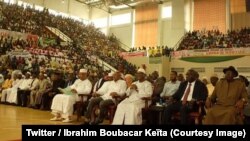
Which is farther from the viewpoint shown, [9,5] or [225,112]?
[9,5]

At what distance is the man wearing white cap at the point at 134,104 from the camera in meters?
5.61

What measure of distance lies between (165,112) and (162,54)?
13439mm

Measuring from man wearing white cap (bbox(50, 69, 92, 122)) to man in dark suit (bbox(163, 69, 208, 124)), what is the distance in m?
2.14

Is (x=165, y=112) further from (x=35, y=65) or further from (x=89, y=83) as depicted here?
(x=35, y=65)

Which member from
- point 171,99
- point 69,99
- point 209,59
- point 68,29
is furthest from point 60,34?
point 171,99

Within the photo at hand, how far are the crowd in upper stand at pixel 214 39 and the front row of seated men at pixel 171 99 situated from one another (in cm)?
1123

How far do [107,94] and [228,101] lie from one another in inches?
105

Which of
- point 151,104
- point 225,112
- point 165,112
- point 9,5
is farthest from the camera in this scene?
point 9,5

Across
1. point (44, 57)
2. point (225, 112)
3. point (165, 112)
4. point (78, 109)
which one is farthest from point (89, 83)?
point (44, 57)

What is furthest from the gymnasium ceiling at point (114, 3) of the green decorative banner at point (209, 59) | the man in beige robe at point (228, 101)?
the man in beige robe at point (228, 101)

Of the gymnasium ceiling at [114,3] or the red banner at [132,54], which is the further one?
the gymnasium ceiling at [114,3]

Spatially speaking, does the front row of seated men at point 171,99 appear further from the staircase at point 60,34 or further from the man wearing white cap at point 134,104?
the staircase at point 60,34

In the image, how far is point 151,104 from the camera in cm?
604

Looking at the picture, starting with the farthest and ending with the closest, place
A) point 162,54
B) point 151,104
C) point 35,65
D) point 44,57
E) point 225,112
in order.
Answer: point 162,54 → point 44,57 → point 35,65 → point 151,104 → point 225,112
